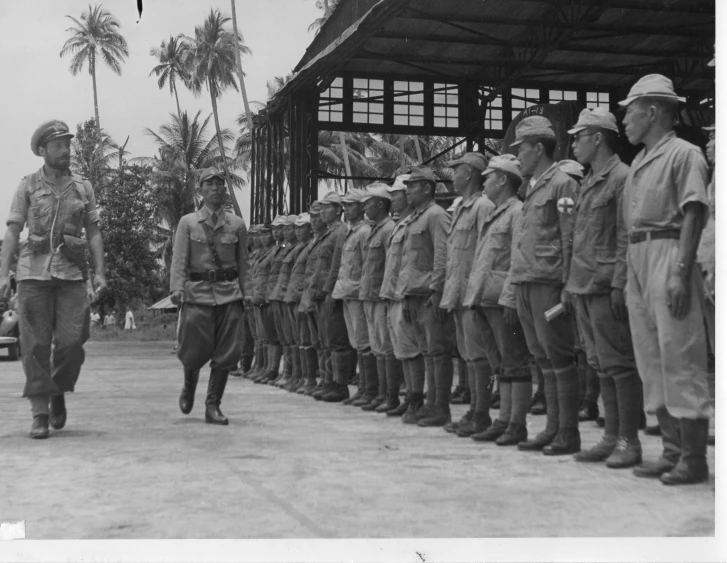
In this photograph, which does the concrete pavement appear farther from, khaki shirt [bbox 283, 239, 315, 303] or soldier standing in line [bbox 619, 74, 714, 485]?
khaki shirt [bbox 283, 239, 315, 303]

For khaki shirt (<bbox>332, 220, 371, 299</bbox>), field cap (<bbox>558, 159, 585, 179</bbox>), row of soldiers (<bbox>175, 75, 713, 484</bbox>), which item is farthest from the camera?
khaki shirt (<bbox>332, 220, 371, 299</bbox>)

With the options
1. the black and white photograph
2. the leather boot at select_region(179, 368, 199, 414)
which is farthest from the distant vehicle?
the leather boot at select_region(179, 368, 199, 414)

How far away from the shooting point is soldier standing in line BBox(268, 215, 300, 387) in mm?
11391

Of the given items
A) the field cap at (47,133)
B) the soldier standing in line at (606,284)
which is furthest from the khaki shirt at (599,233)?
the field cap at (47,133)

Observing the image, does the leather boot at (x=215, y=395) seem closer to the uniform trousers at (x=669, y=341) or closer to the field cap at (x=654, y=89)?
the uniform trousers at (x=669, y=341)

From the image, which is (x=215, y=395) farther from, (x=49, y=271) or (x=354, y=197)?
(x=354, y=197)

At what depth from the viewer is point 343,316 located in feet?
32.0

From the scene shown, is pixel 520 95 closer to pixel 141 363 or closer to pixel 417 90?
pixel 417 90

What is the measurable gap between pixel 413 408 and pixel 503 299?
67.1 inches

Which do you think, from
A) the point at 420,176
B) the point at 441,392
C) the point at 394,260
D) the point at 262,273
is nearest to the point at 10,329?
the point at 262,273

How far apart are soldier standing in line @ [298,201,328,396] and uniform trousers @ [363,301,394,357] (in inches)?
55.3

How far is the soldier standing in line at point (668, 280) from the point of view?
4828mm

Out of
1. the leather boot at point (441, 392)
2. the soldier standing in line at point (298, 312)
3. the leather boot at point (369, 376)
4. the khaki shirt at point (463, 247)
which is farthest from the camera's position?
the soldier standing in line at point (298, 312)

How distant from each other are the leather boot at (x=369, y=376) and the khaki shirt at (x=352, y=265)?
545mm
